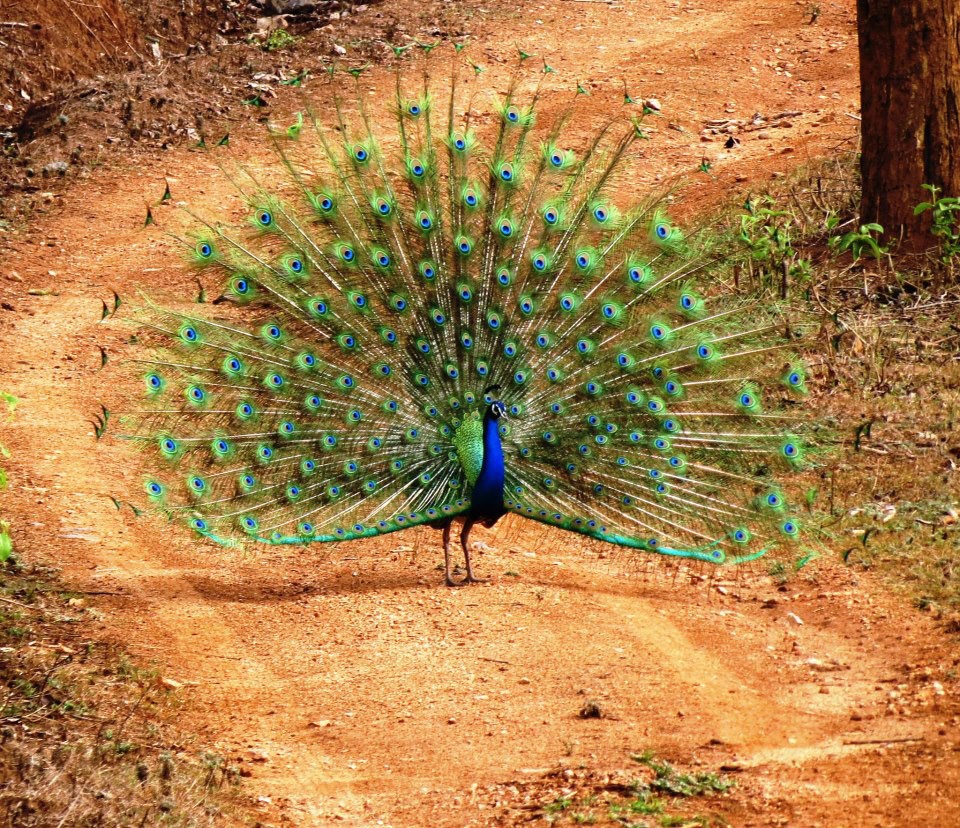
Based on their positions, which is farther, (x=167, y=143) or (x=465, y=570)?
(x=167, y=143)

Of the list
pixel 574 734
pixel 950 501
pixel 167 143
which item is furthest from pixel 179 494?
pixel 167 143

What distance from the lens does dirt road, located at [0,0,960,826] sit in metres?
5.63

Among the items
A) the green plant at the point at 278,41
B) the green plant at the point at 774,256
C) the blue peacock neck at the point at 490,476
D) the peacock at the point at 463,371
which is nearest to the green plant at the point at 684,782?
the peacock at the point at 463,371

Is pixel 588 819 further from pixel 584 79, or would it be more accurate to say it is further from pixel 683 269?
pixel 584 79

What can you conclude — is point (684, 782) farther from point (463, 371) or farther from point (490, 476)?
point (463, 371)

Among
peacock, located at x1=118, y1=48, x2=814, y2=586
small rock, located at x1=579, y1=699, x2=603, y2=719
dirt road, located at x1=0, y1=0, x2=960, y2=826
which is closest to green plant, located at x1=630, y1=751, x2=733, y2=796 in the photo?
dirt road, located at x1=0, y1=0, x2=960, y2=826

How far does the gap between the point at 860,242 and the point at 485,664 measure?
461 centimetres

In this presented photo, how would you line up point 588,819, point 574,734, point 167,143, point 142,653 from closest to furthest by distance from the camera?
1. point 588,819
2. point 574,734
3. point 142,653
4. point 167,143

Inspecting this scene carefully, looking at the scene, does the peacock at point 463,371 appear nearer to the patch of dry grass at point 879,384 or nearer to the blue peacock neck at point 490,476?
the blue peacock neck at point 490,476

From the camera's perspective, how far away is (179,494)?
723 cm

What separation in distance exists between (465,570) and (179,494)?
1675 mm

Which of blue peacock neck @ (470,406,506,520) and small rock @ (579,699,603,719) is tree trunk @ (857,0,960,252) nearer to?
blue peacock neck @ (470,406,506,520)

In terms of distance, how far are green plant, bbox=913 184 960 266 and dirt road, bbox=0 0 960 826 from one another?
9.52ft

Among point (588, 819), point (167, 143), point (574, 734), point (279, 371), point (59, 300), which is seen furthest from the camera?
point (167, 143)
